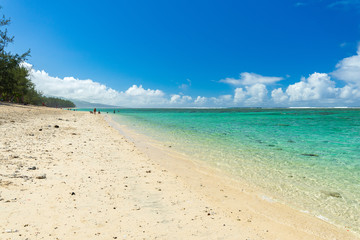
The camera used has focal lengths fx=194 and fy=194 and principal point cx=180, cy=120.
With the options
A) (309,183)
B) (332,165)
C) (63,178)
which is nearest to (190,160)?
Result: (309,183)

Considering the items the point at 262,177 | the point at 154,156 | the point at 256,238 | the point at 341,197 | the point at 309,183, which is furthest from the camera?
the point at 154,156

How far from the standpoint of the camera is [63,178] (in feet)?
22.2

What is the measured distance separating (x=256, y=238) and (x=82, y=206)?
432 cm

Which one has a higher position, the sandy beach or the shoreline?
the sandy beach

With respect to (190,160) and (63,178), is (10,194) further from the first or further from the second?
(190,160)

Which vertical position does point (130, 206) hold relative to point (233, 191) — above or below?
above

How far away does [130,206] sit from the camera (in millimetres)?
5285

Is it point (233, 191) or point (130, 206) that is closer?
point (130, 206)

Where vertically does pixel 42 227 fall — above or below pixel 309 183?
above

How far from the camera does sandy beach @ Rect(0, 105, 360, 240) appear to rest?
415cm

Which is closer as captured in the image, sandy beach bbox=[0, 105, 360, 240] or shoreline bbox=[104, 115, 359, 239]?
sandy beach bbox=[0, 105, 360, 240]

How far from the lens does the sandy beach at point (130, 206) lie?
13.6 feet

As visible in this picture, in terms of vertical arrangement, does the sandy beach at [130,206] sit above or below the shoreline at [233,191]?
above

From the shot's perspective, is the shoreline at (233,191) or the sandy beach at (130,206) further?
the shoreline at (233,191)
